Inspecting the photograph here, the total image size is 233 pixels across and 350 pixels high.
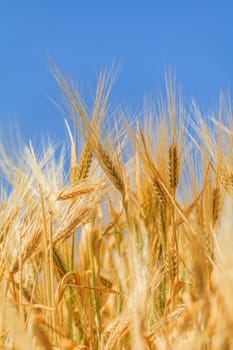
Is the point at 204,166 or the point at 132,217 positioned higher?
the point at 204,166

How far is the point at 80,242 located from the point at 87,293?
0.41 m

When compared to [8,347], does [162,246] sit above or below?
above

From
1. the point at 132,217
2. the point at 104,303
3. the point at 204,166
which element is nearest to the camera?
the point at 132,217

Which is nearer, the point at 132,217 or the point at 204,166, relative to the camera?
the point at 132,217

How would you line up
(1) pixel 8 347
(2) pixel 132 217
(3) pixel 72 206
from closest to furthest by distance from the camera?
(1) pixel 8 347, (2) pixel 132 217, (3) pixel 72 206

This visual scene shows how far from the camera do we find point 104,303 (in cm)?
192

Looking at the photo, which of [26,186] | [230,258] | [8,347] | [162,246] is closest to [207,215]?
[162,246]

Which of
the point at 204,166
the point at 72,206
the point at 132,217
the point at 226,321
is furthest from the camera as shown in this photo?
the point at 204,166

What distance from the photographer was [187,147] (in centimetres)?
170

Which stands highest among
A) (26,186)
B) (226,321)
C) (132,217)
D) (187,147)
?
(187,147)

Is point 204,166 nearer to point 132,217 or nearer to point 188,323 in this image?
point 132,217

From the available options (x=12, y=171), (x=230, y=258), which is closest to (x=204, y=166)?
(x=12, y=171)

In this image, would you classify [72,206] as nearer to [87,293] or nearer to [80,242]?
[87,293]

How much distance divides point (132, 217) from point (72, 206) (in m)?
0.16
